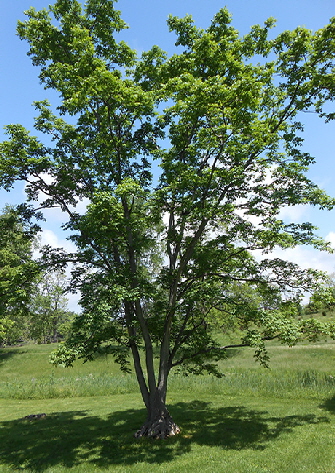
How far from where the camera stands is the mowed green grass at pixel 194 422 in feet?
35.3

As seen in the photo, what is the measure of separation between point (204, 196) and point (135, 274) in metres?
4.15

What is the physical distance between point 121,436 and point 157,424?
1.74m

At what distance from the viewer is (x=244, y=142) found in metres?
13.1

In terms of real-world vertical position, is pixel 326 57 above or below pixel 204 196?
above

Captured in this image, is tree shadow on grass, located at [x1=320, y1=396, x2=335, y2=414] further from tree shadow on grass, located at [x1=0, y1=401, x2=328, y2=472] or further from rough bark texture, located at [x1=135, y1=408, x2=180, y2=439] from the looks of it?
rough bark texture, located at [x1=135, y1=408, x2=180, y2=439]

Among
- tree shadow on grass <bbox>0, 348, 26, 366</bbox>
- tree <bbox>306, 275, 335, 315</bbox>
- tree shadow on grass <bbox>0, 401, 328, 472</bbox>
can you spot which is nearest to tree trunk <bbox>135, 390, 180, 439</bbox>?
tree shadow on grass <bbox>0, 401, 328, 472</bbox>

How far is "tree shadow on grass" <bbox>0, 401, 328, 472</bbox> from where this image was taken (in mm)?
11734

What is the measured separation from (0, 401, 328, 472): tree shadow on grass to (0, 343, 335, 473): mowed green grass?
0.04 metres

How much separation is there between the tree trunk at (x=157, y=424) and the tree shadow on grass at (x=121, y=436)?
0.34 metres

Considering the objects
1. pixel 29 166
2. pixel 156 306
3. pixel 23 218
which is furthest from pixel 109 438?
pixel 29 166

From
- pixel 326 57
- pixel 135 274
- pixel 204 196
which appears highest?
pixel 326 57

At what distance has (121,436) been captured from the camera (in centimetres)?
1396

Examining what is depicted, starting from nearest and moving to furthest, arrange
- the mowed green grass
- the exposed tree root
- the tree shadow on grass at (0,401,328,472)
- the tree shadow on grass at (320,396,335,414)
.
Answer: the mowed green grass < the tree shadow on grass at (0,401,328,472) < the exposed tree root < the tree shadow on grass at (320,396,335,414)

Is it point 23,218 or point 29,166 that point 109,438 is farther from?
point 29,166
